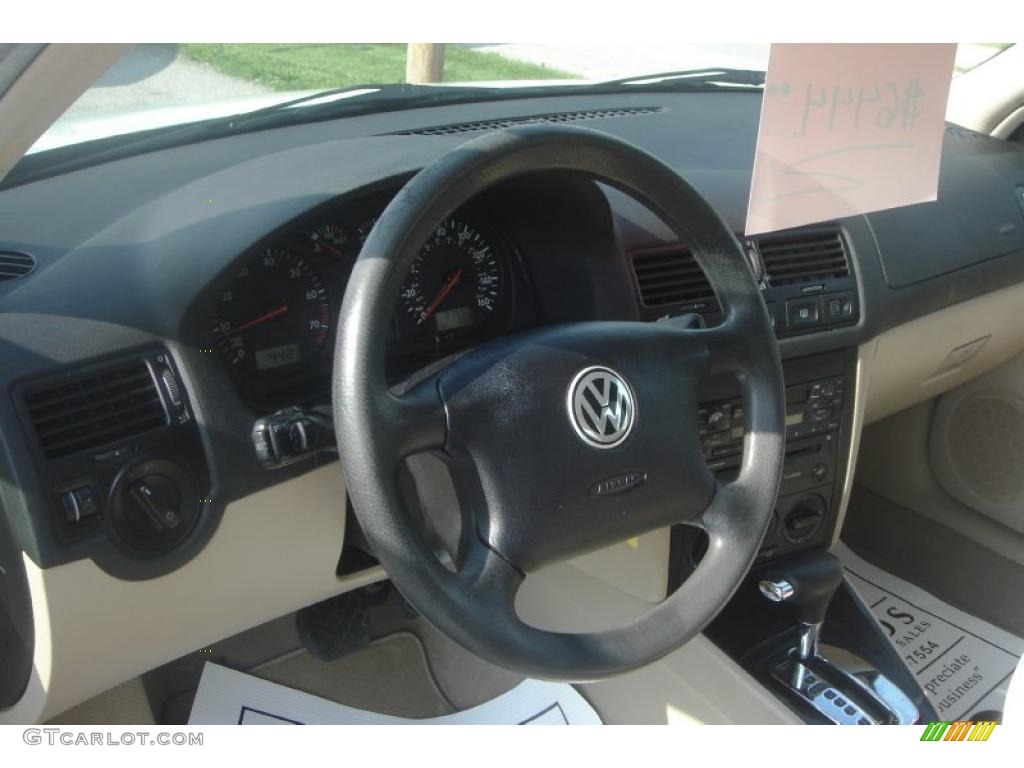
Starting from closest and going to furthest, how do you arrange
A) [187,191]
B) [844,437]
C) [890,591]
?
[187,191] → [844,437] → [890,591]

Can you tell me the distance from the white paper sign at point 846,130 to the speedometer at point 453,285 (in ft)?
1.51

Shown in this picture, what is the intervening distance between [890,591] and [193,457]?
1.78 metres

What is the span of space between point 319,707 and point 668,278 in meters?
1.05

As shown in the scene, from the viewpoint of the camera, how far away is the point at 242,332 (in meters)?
1.39

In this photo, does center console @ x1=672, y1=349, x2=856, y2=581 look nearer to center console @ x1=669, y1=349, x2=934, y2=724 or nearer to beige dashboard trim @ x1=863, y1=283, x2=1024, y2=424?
center console @ x1=669, y1=349, x2=934, y2=724

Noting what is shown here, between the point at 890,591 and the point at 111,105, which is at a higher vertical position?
the point at 111,105

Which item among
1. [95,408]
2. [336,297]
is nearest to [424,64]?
[336,297]

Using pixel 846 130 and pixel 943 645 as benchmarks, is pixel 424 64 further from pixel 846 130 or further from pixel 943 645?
pixel 943 645

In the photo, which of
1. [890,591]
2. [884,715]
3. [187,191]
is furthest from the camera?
[890,591]

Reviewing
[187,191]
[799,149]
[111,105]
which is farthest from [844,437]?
[111,105]

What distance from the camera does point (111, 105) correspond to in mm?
1631

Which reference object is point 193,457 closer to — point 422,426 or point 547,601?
point 422,426

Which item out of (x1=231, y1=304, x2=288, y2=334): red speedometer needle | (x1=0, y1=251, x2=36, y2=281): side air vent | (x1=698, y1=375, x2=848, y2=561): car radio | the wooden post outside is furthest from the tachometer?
(x1=698, y1=375, x2=848, y2=561): car radio
